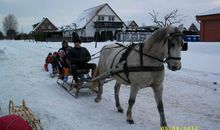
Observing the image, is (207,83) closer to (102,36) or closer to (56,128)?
(56,128)

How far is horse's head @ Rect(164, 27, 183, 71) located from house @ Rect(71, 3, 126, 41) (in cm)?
5024

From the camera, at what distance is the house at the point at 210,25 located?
82.4ft

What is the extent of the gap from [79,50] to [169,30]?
4.25 m

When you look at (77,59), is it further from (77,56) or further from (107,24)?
(107,24)

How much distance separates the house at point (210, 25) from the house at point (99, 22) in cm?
3013

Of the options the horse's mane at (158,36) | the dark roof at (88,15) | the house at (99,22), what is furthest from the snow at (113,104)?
the dark roof at (88,15)

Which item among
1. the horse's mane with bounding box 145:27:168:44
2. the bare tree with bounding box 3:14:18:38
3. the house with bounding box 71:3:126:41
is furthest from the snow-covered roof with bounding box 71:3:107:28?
the bare tree with bounding box 3:14:18:38

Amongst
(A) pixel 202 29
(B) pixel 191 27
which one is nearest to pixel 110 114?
(A) pixel 202 29

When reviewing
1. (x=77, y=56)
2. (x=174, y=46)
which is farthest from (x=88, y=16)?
(x=174, y=46)

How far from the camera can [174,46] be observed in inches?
198

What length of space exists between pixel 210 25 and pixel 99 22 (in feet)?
105

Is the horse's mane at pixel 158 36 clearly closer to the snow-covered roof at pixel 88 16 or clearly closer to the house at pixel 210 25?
the house at pixel 210 25

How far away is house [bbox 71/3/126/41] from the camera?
185 feet

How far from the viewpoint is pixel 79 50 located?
350 inches
